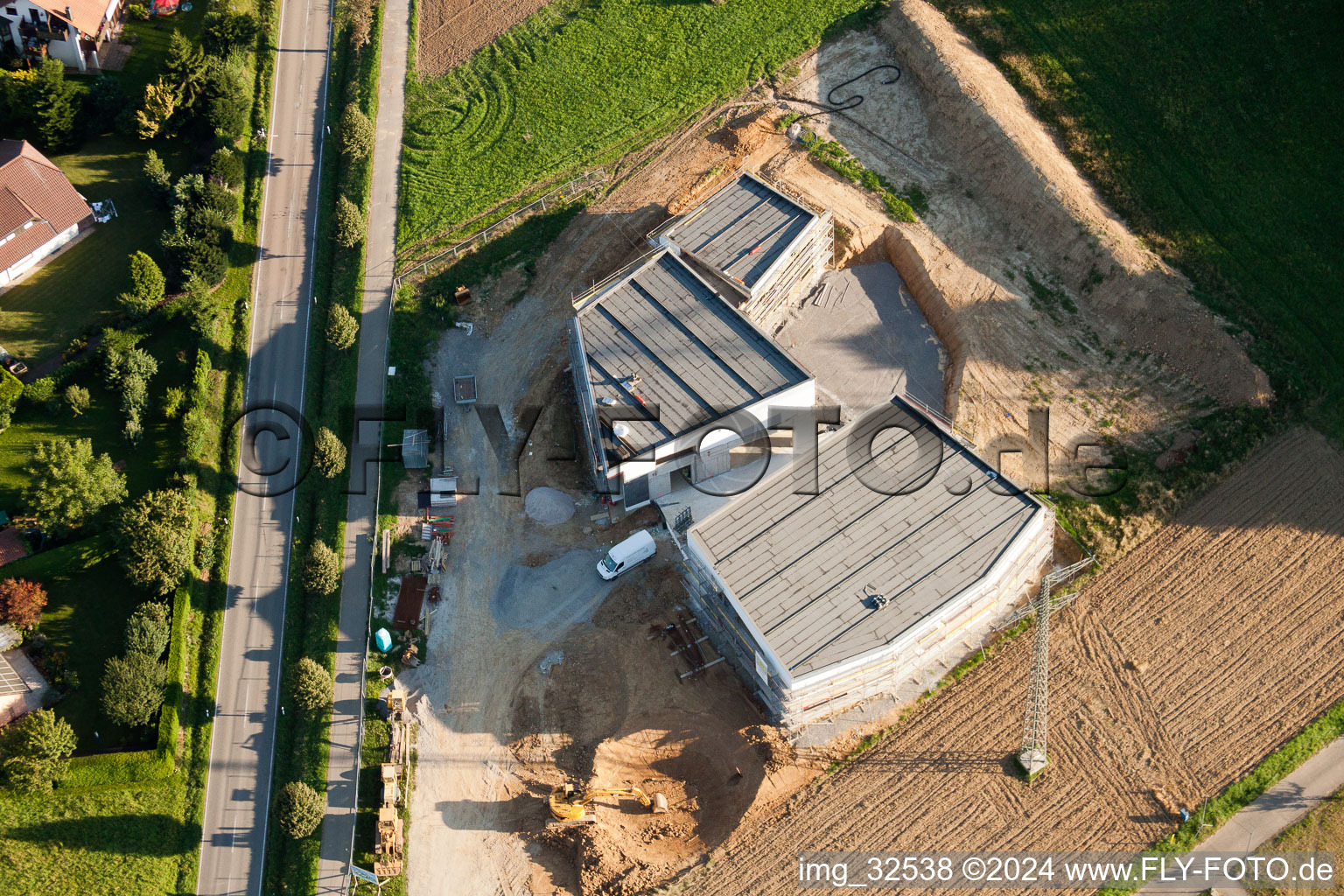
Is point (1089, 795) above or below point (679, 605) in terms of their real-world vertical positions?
below

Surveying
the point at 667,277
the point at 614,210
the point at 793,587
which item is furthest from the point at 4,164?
the point at 793,587

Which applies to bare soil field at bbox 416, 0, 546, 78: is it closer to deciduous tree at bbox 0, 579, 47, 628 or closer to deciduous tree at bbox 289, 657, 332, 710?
deciduous tree at bbox 0, 579, 47, 628

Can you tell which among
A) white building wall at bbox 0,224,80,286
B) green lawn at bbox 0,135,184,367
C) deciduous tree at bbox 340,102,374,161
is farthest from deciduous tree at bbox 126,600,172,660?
deciduous tree at bbox 340,102,374,161

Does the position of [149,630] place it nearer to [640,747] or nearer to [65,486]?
[65,486]

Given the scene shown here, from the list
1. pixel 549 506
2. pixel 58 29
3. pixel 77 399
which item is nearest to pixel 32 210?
pixel 77 399

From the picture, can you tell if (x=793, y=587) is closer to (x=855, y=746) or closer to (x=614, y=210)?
(x=855, y=746)

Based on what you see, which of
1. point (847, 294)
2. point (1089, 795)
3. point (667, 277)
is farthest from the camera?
point (847, 294)

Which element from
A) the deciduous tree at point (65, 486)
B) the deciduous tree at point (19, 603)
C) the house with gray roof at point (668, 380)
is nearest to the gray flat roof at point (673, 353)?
the house with gray roof at point (668, 380)

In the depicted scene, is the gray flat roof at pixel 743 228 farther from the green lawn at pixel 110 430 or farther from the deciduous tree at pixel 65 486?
the deciduous tree at pixel 65 486
